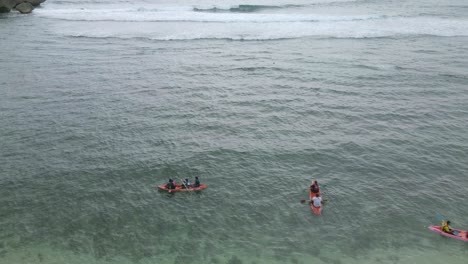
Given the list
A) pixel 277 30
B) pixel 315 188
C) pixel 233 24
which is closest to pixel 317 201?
pixel 315 188

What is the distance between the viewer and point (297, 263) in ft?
69.4

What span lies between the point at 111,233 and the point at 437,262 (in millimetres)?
19126

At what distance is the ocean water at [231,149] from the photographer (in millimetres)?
22734

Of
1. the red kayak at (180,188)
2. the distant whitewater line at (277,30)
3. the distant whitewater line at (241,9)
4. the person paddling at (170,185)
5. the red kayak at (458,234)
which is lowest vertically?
the red kayak at (458,234)

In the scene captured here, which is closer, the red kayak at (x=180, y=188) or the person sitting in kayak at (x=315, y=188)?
the person sitting in kayak at (x=315, y=188)

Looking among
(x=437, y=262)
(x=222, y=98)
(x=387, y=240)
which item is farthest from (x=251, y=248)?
(x=222, y=98)

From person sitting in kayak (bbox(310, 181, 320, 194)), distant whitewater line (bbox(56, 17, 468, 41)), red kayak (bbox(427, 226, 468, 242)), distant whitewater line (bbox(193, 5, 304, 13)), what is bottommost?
red kayak (bbox(427, 226, 468, 242))

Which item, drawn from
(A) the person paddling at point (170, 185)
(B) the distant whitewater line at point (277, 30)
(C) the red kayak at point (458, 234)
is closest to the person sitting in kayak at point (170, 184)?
(A) the person paddling at point (170, 185)

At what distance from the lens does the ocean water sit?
2273cm

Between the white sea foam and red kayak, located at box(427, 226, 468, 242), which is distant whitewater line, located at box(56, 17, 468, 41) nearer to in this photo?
the white sea foam

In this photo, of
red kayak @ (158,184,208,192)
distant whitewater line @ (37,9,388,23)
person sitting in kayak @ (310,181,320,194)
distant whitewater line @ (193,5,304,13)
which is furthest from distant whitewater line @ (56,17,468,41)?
person sitting in kayak @ (310,181,320,194)

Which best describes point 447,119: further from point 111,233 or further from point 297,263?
point 111,233

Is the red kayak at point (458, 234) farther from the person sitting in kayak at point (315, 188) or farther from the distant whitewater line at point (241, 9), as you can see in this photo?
the distant whitewater line at point (241, 9)

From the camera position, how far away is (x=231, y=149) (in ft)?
107
